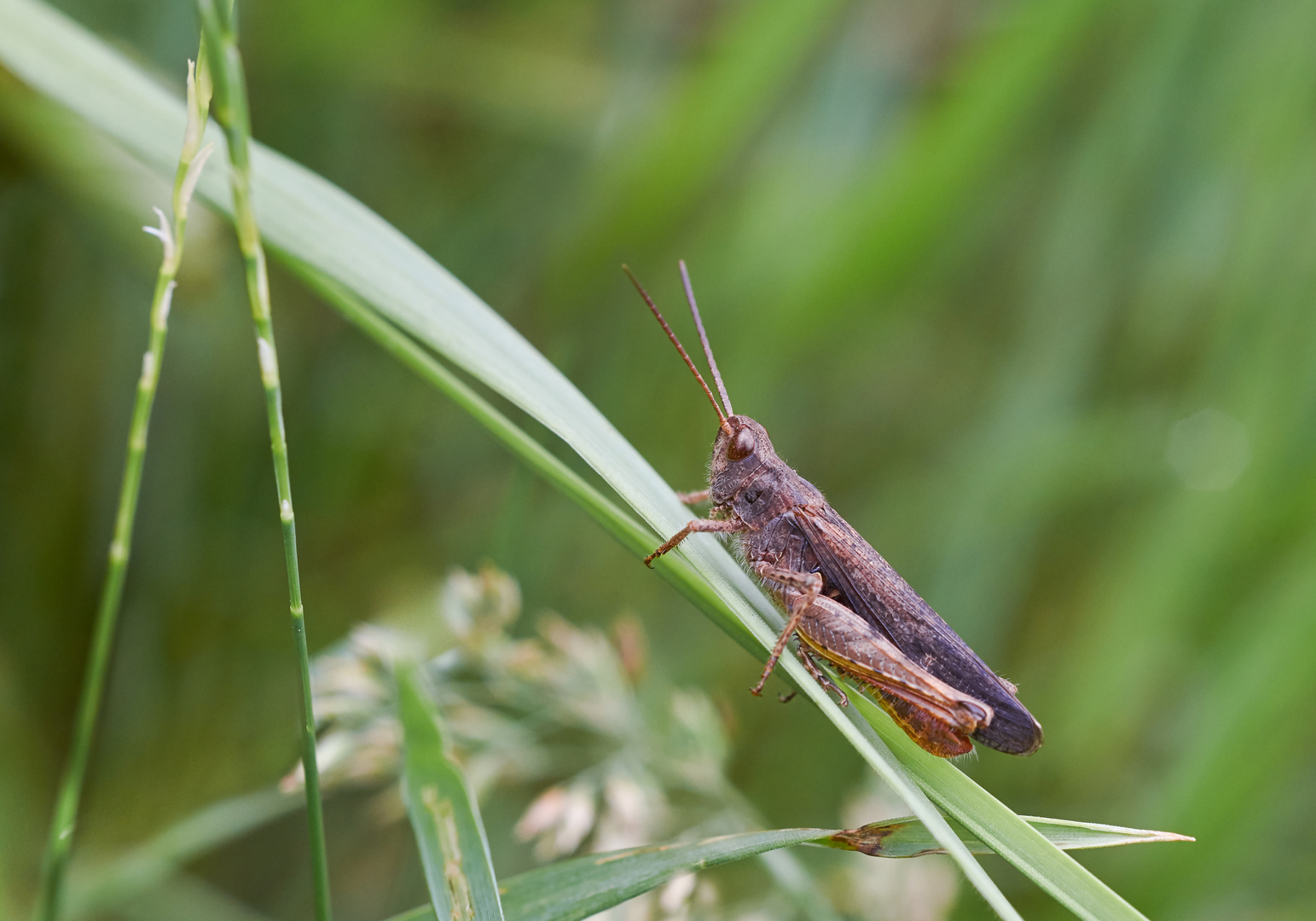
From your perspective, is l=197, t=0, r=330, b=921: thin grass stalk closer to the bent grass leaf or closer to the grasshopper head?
the bent grass leaf

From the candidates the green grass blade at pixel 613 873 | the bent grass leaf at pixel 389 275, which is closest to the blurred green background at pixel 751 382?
the bent grass leaf at pixel 389 275

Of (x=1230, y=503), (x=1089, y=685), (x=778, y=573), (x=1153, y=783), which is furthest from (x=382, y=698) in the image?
(x=1230, y=503)

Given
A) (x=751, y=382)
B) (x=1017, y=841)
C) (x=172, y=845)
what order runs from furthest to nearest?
(x=751, y=382) < (x=172, y=845) < (x=1017, y=841)

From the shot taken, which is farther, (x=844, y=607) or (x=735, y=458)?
(x=735, y=458)

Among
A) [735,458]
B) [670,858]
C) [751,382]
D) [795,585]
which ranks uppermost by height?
[751,382]

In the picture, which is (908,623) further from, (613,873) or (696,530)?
(613,873)

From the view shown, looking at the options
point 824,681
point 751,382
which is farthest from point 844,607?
point 751,382

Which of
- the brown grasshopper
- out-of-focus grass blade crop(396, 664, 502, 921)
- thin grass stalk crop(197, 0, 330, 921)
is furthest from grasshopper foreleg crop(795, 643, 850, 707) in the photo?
thin grass stalk crop(197, 0, 330, 921)
